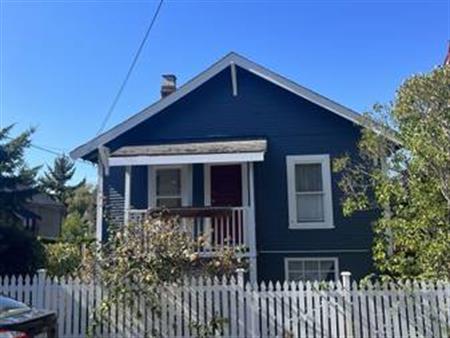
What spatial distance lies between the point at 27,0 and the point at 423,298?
10803 mm

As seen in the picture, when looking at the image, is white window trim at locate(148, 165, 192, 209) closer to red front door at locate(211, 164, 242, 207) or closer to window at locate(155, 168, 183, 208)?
window at locate(155, 168, 183, 208)

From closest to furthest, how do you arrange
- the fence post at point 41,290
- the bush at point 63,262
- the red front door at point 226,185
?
the fence post at point 41,290, the red front door at point 226,185, the bush at point 63,262

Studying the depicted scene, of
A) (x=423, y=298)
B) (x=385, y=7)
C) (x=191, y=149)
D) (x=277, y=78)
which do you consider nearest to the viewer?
(x=423, y=298)

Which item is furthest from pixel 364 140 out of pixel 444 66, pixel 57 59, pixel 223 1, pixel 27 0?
pixel 57 59

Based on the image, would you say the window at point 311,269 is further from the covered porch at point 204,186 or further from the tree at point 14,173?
the tree at point 14,173

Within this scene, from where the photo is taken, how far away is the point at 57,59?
16.5 meters

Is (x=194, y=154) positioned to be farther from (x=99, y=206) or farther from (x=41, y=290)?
(x=41, y=290)

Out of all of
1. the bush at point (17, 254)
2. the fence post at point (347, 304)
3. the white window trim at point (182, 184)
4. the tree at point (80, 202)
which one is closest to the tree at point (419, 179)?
the fence post at point (347, 304)

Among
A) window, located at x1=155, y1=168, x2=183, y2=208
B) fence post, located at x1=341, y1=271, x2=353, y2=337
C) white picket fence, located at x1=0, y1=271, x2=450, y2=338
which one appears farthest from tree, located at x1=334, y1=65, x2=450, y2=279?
window, located at x1=155, y1=168, x2=183, y2=208

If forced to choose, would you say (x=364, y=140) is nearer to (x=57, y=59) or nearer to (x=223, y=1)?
(x=223, y=1)

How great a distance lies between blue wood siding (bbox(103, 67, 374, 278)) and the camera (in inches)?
606

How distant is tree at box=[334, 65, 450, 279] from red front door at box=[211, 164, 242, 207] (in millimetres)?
4927

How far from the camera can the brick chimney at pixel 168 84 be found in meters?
18.9

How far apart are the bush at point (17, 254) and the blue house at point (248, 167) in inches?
100
